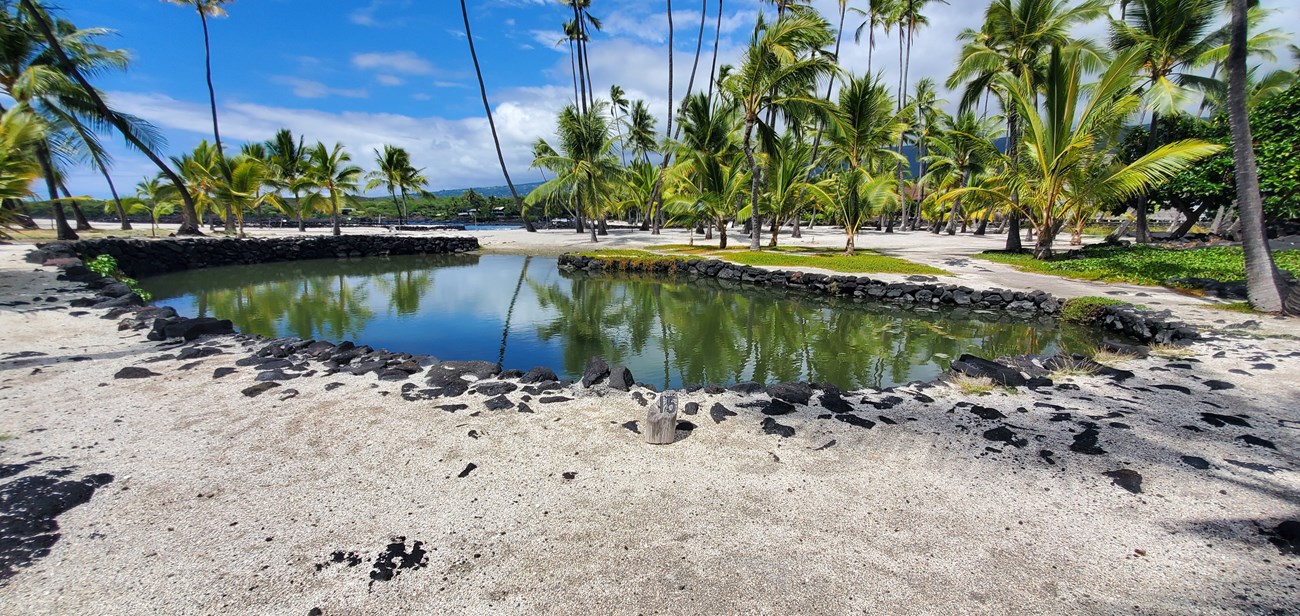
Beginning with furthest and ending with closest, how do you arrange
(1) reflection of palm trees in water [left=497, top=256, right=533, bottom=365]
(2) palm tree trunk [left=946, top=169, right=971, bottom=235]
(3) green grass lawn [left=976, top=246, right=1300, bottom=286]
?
(2) palm tree trunk [left=946, top=169, right=971, bottom=235]
(3) green grass lawn [left=976, top=246, right=1300, bottom=286]
(1) reflection of palm trees in water [left=497, top=256, right=533, bottom=365]

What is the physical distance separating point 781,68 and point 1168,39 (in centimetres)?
1175

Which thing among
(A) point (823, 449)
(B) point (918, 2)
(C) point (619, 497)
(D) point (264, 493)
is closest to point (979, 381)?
(A) point (823, 449)

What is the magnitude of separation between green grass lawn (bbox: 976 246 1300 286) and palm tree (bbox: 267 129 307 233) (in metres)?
38.5

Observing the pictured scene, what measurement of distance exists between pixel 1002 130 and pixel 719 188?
739 inches

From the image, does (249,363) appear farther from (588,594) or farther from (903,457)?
(903,457)

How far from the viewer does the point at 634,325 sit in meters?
11.3

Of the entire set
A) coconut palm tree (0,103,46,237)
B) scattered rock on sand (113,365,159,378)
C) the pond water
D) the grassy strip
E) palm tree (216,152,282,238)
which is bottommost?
the pond water

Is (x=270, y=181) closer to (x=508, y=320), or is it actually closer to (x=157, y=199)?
(x=157, y=199)

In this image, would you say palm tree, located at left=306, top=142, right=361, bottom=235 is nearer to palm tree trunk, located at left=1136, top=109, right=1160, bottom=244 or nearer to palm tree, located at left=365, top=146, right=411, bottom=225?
palm tree, located at left=365, top=146, right=411, bottom=225

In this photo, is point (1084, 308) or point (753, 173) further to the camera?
point (753, 173)

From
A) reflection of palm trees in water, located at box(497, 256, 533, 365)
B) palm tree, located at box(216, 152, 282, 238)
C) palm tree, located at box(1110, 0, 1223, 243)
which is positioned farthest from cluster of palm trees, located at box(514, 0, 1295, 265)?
palm tree, located at box(216, 152, 282, 238)

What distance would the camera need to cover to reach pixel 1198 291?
34.3ft

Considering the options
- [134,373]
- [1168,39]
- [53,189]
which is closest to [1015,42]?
[1168,39]

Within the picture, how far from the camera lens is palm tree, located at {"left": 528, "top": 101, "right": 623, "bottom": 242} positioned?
1046 inches
